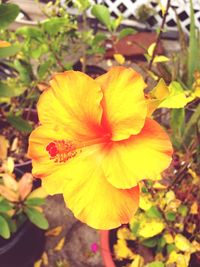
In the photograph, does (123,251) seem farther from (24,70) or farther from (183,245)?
(24,70)

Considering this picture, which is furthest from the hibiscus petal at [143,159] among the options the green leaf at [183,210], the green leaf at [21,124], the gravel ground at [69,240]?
the gravel ground at [69,240]

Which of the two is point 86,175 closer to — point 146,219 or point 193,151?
point 146,219

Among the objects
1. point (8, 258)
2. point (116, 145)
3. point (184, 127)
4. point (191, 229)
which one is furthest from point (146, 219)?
point (8, 258)

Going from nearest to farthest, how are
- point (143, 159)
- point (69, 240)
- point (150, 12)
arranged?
point (143, 159), point (69, 240), point (150, 12)

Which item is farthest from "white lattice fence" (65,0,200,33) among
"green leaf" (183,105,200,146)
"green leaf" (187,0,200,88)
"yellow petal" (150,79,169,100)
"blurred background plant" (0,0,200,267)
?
"yellow petal" (150,79,169,100)

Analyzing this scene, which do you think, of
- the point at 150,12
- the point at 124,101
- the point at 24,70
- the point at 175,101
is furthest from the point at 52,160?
the point at 150,12

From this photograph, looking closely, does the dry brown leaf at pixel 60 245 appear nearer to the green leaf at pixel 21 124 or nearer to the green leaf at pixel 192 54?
the green leaf at pixel 21 124
